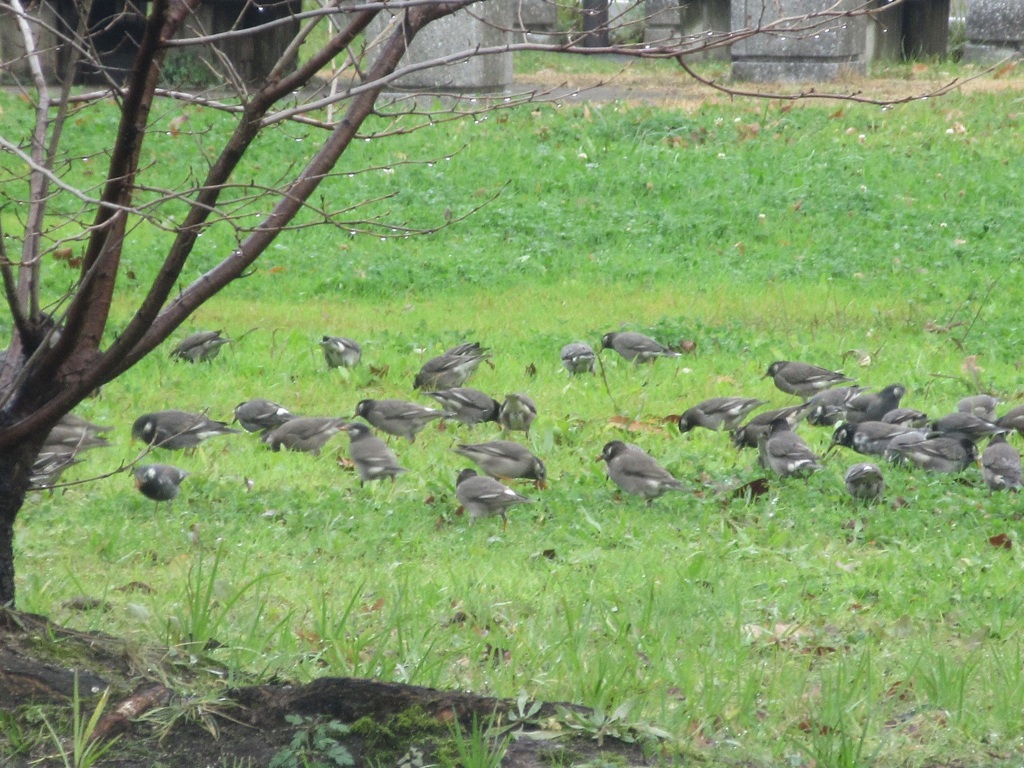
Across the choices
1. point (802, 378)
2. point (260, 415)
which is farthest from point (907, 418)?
point (260, 415)

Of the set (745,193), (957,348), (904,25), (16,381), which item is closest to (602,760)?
(16,381)

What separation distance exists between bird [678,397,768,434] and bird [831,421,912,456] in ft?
2.22

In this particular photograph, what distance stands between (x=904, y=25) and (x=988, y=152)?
1060 cm

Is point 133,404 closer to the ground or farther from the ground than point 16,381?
closer to the ground

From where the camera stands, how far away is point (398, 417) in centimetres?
945

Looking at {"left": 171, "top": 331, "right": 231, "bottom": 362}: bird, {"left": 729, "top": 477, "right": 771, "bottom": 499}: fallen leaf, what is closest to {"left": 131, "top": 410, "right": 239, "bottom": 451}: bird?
{"left": 171, "top": 331, "right": 231, "bottom": 362}: bird

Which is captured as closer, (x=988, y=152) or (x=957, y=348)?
(x=957, y=348)

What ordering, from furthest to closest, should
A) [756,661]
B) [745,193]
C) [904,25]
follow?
[904,25]
[745,193]
[756,661]

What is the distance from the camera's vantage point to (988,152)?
61.1 feet

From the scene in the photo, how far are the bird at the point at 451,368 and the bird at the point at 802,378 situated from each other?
233 cm

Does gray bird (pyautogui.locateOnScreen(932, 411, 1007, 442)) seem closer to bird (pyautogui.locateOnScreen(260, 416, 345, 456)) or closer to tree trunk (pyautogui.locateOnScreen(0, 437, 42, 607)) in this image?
bird (pyautogui.locateOnScreen(260, 416, 345, 456))

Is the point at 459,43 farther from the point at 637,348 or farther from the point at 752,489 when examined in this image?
the point at 752,489

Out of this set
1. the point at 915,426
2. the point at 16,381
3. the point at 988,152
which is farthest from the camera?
the point at 988,152

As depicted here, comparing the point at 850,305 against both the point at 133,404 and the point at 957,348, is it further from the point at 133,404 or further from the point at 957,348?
the point at 133,404
